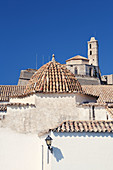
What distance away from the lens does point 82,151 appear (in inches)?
431

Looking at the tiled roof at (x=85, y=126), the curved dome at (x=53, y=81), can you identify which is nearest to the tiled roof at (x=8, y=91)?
the curved dome at (x=53, y=81)

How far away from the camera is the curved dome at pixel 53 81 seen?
1459 centimetres

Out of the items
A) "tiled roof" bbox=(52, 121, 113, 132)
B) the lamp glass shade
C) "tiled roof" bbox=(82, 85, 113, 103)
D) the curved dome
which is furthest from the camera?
"tiled roof" bbox=(82, 85, 113, 103)

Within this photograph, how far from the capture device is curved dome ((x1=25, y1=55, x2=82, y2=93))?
14586 mm

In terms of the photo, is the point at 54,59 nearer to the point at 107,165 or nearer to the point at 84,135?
the point at 84,135

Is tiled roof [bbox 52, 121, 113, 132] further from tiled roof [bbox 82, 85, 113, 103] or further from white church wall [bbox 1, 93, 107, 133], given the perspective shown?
tiled roof [bbox 82, 85, 113, 103]

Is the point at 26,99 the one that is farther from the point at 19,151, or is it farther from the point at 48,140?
the point at 48,140

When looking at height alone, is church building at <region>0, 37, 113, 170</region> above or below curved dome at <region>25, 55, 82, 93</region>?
below

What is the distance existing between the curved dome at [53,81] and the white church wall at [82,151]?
387cm

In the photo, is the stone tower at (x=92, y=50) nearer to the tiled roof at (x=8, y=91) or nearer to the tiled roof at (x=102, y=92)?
the tiled roof at (x=102, y=92)

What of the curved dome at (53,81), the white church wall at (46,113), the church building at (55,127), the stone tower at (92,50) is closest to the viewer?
the church building at (55,127)

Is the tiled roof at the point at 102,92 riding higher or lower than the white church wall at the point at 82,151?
higher

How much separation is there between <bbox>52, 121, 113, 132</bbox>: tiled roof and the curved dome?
304 centimetres

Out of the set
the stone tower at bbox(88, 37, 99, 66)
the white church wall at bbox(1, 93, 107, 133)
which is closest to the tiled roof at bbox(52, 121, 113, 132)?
the white church wall at bbox(1, 93, 107, 133)
